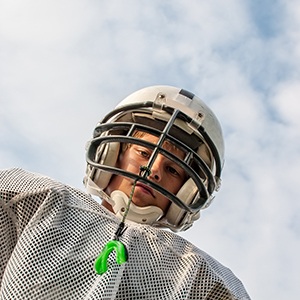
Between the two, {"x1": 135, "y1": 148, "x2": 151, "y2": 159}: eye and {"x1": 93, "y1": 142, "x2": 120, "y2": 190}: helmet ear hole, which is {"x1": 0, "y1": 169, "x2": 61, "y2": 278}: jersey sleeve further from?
{"x1": 135, "y1": 148, "x2": 151, "y2": 159}: eye

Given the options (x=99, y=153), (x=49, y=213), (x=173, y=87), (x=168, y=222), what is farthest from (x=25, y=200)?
(x=173, y=87)

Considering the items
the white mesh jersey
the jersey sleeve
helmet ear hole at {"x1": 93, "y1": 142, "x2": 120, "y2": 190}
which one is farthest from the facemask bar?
the jersey sleeve

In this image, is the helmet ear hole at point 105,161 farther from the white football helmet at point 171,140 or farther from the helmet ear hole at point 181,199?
the helmet ear hole at point 181,199

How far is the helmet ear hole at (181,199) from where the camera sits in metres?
3.04

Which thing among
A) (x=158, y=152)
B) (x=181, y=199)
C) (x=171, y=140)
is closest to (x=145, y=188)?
(x=181, y=199)

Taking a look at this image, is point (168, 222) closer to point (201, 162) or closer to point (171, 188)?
point (171, 188)

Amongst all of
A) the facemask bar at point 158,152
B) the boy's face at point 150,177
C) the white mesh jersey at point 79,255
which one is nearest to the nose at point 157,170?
the boy's face at point 150,177

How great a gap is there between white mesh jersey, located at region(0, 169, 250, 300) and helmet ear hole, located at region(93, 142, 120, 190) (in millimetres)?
491

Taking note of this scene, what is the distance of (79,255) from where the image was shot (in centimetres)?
231

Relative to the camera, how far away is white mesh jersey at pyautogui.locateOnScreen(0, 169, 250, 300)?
7.11ft

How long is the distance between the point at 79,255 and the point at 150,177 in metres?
0.81

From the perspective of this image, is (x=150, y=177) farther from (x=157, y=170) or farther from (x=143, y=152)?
(x=143, y=152)

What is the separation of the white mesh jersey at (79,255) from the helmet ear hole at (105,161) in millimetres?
491

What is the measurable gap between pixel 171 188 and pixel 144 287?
0.80 metres
